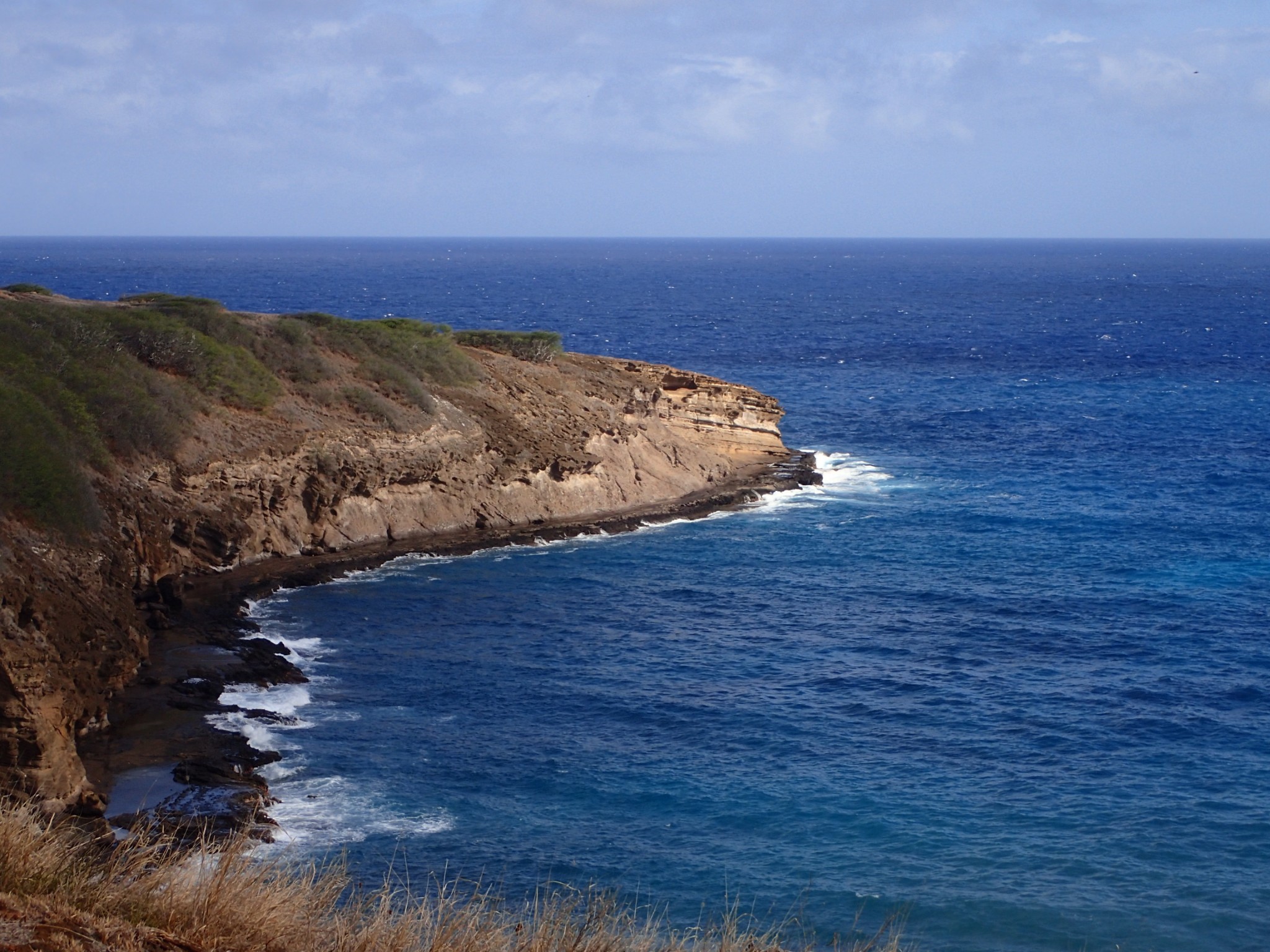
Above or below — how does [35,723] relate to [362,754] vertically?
above

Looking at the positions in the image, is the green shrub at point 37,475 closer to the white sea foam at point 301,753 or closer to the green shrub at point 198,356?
the white sea foam at point 301,753

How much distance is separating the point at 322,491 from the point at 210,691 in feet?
47.9

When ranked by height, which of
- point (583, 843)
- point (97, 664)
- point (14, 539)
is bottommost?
point (583, 843)

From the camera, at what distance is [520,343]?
197ft

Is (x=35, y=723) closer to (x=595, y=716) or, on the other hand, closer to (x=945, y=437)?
(x=595, y=716)

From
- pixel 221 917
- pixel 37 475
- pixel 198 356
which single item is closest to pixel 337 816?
pixel 37 475

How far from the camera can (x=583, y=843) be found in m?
23.3

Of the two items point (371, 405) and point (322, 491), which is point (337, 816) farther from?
point (371, 405)

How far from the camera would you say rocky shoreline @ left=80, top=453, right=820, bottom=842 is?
23.4 metres

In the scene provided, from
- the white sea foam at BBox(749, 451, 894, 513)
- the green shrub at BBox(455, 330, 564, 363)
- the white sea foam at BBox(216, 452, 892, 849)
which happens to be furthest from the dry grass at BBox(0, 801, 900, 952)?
the green shrub at BBox(455, 330, 564, 363)

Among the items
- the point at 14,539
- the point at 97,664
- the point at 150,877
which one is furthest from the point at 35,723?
the point at 150,877

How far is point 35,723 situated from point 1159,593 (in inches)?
1263

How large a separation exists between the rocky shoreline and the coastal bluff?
0.37 metres

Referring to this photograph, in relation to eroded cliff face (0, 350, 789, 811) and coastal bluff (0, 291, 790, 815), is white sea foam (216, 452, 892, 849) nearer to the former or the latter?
coastal bluff (0, 291, 790, 815)
